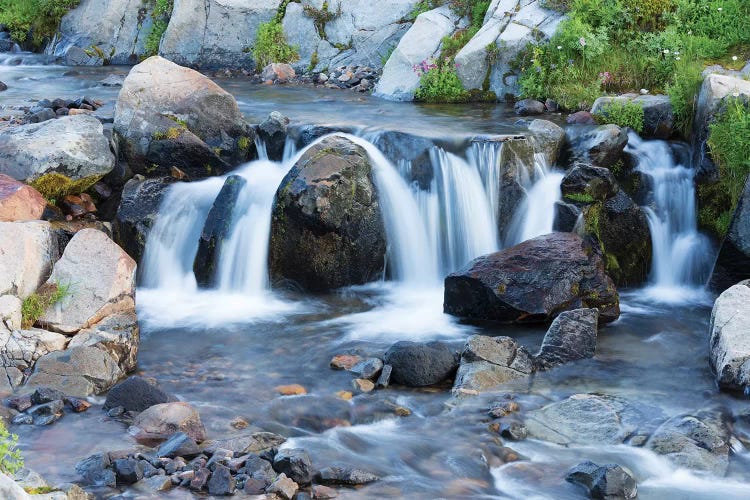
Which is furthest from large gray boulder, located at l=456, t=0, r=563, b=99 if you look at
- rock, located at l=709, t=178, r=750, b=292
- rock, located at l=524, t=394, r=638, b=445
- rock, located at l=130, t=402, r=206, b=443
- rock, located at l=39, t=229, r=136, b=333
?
rock, located at l=130, t=402, r=206, b=443

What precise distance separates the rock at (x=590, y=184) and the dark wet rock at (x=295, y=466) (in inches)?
229

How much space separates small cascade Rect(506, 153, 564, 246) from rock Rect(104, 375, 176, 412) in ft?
17.2

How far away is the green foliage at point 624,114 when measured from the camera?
11922 millimetres

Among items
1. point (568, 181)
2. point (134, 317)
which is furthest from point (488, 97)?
point (134, 317)

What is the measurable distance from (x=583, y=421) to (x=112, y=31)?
56.7ft

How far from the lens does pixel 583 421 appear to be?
6.71 metres

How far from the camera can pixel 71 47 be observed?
20.3 metres

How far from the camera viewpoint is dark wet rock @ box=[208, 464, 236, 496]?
17.7 ft

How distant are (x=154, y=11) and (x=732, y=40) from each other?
13018 mm

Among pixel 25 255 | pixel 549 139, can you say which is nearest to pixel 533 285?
pixel 549 139

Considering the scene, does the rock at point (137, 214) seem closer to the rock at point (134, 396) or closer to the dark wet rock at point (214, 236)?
the dark wet rock at point (214, 236)

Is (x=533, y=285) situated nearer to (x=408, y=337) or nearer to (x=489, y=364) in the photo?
(x=408, y=337)

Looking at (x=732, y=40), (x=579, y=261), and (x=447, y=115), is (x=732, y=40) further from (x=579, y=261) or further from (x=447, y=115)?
(x=579, y=261)

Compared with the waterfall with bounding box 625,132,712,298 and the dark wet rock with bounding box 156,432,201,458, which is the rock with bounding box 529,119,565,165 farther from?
the dark wet rock with bounding box 156,432,201,458
